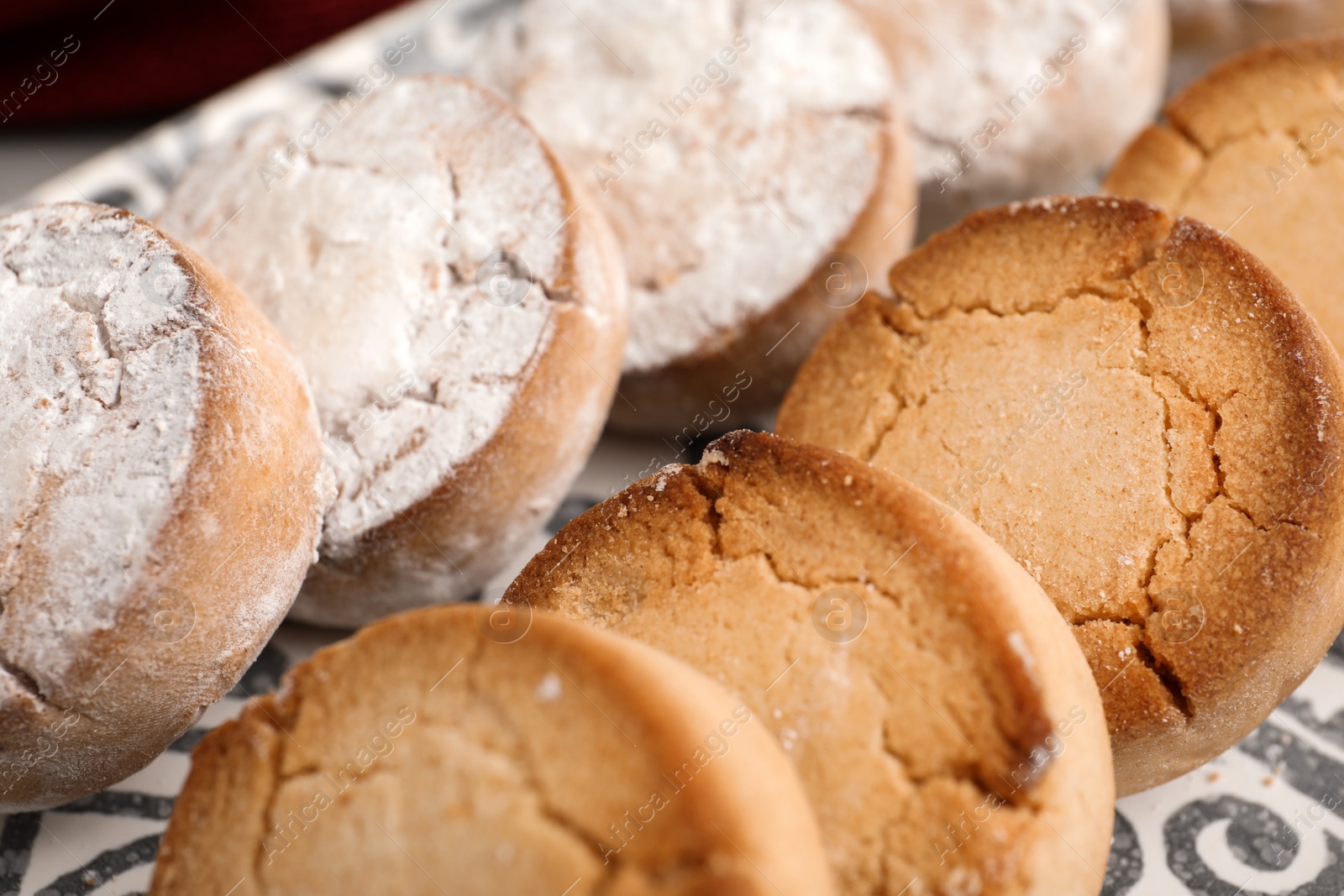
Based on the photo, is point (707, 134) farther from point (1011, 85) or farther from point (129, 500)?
point (129, 500)

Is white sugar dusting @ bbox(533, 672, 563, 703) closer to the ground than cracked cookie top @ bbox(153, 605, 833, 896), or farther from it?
farther from it

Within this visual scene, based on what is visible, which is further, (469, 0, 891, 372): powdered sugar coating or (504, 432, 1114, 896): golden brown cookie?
(469, 0, 891, 372): powdered sugar coating

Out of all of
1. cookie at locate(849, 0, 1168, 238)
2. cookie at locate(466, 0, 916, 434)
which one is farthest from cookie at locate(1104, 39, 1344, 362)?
cookie at locate(466, 0, 916, 434)

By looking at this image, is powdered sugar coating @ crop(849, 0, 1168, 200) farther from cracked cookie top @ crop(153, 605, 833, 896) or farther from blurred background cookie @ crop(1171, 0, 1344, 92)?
cracked cookie top @ crop(153, 605, 833, 896)

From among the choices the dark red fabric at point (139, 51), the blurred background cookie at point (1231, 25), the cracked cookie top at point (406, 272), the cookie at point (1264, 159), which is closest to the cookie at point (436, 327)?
the cracked cookie top at point (406, 272)

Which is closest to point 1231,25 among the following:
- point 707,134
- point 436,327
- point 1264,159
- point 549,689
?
point 1264,159

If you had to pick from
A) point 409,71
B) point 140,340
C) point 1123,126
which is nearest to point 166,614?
point 140,340
